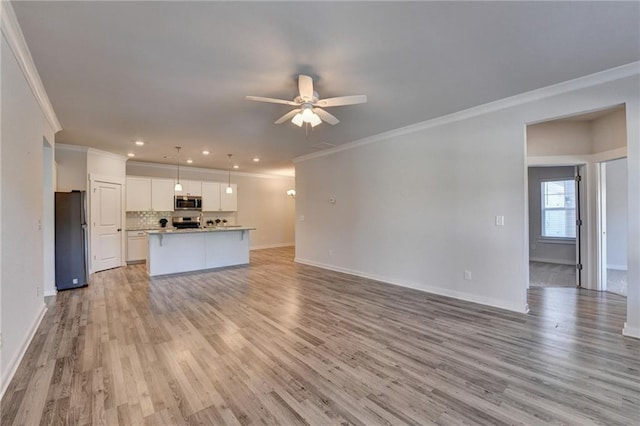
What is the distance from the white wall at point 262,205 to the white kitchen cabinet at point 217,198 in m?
0.40

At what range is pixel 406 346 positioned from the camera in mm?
2689

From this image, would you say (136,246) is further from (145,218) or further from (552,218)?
(552,218)

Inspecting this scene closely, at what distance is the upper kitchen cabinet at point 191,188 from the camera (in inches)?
315

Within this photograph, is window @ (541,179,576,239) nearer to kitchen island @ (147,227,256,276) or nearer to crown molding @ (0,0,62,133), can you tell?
kitchen island @ (147,227,256,276)

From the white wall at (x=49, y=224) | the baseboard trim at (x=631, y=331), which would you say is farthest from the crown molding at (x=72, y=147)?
the baseboard trim at (x=631, y=331)

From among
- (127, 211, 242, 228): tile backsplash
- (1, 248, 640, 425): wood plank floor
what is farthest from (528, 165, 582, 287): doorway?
(127, 211, 242, 228): tile backsplash

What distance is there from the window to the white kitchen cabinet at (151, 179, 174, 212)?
31.5ft

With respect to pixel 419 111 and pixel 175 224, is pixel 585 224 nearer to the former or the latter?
pixel 419 111

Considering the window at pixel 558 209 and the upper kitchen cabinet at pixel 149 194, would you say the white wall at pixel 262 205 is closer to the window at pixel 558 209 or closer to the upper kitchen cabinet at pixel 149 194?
the upper kitchen cabinet at pixel 149 194

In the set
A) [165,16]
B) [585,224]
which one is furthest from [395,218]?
[165,16]

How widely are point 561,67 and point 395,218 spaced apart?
2865mm

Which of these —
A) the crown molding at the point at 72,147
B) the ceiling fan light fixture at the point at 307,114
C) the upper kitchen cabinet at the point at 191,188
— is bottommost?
the upper kitchen cabinet at the point at 191,188

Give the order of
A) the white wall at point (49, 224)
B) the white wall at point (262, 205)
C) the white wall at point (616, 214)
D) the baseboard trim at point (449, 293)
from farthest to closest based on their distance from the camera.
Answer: the white wall at point (262, 205)
the white wall at point (616, 214)
the white wall at point (49, 224)
the baseboard trim at point (449, 293)

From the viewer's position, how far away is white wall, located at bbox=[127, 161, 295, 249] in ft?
29.8
